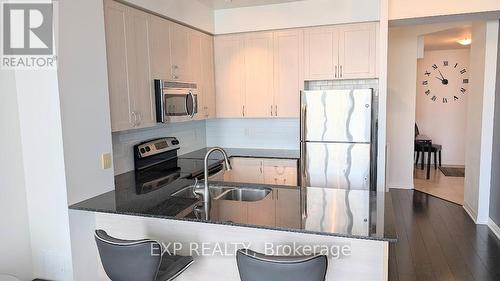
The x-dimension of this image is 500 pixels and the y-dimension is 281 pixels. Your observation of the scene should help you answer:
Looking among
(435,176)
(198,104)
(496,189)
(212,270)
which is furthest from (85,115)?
(435,176)

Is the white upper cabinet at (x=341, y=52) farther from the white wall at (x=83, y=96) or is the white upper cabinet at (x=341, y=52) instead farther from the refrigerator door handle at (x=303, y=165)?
the white wall at (x=83, y=96)

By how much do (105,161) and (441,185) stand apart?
223 inches

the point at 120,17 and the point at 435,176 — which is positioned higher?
the point at 120,17

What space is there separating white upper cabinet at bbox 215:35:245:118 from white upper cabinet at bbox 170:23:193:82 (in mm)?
598

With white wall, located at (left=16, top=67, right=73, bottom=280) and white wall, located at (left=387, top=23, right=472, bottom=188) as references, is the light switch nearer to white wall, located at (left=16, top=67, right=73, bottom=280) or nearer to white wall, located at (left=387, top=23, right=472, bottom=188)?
white wall, located at (left=16, top=67, right=73, bottom=280)

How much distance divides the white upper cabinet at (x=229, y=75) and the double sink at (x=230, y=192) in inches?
67.1

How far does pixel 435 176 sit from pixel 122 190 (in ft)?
20.0

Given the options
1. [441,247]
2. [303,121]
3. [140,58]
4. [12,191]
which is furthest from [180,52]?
[441,247]

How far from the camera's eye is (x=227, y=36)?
4.15 m

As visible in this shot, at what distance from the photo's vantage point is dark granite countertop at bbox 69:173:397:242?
1.74 m

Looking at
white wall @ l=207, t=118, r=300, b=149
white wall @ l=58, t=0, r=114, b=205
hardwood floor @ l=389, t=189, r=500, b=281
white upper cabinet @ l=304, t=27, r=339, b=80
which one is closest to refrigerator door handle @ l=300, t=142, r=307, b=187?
white wall @ l=207, t=118, r=300, b=149

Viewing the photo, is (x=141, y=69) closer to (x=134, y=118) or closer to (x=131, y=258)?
(x=134, y=118)

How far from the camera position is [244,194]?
2625mm

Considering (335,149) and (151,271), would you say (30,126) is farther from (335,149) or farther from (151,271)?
(335,149)
